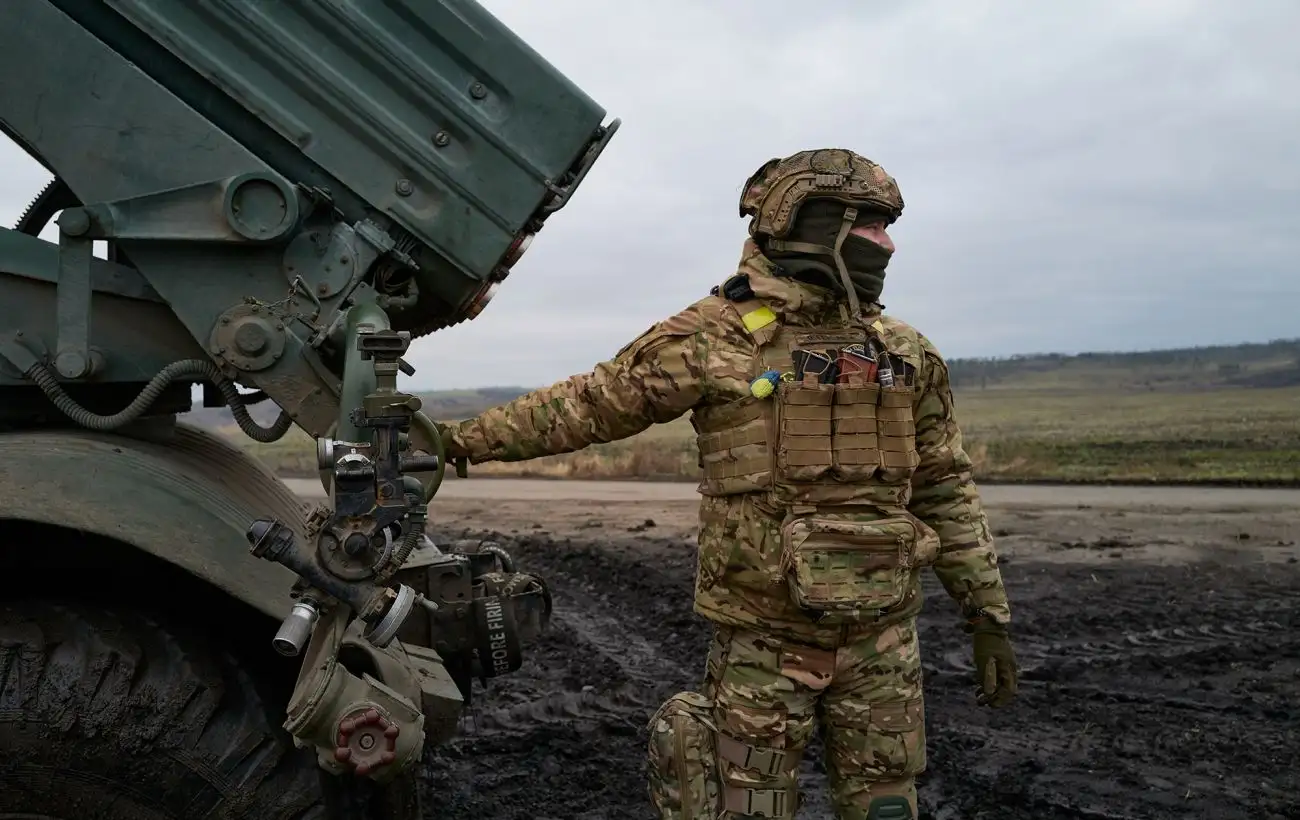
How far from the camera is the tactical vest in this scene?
10.7 ft

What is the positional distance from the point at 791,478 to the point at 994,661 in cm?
104

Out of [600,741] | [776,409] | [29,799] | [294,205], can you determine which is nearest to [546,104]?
[294,205]

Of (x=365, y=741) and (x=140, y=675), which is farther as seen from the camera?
(x=140, y=675)

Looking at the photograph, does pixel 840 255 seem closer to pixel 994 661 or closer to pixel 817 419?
pixel 817 419

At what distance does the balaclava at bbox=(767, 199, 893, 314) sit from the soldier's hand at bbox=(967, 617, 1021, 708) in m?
1.21

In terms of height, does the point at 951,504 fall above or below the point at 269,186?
below

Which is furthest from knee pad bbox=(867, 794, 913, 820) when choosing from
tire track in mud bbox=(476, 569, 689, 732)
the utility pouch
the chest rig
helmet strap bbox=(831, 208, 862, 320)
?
tire track in mud bbox=(476, 569, 689, 732)

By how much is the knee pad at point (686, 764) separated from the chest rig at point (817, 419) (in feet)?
2.31

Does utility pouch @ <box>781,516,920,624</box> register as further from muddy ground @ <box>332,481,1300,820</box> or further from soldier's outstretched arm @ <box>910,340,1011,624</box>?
muddy ground @ <box>332,481,1300,820</box>

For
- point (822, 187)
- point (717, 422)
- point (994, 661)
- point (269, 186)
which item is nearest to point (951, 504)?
point (994, 661)

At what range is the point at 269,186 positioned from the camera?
10.2 ft

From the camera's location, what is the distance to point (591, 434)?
344 cm

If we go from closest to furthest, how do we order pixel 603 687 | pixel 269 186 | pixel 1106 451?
pixel 269 186 < pixel 603 687 < pixel 1106 451

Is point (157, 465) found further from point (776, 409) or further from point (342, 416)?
point (776, 409)
